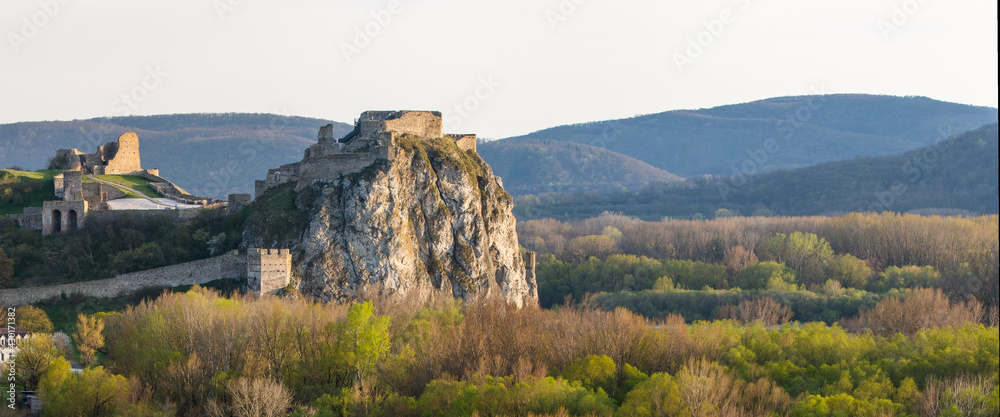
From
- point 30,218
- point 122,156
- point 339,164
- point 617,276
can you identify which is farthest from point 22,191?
point 617,276

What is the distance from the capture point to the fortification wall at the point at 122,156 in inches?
3551

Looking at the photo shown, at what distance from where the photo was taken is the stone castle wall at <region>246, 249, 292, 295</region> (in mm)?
72312

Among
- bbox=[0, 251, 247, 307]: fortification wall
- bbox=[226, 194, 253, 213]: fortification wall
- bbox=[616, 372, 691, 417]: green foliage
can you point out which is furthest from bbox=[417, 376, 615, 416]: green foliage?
bbox=[226, 194, 253, 213]: fortification wall

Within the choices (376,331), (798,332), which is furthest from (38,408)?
(798,332)

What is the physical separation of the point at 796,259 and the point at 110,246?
7879 centimetres

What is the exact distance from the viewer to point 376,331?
60.4 metres

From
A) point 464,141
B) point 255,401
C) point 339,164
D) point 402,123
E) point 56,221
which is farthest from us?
point 464,141

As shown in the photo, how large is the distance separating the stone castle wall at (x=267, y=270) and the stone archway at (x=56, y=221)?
1468cm

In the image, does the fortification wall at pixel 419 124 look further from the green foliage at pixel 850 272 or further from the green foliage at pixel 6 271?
the green foliage at pixel 850 272

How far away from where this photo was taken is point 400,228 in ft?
258

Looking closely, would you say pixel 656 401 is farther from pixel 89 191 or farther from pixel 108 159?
pixel 108 159

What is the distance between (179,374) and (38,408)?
734 cm

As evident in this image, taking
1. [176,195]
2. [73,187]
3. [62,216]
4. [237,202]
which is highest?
[73,187]

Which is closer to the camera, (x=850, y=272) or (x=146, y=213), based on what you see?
(x=146, y=213)
